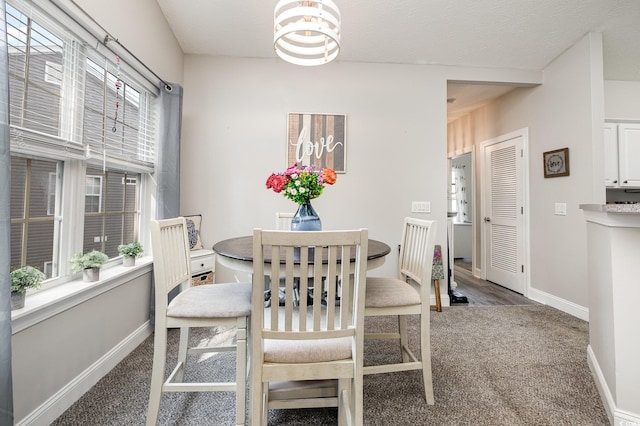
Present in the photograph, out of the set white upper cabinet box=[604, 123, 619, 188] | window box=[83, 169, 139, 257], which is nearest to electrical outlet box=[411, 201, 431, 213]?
white upper cabinet box=[604, 123, 619, 188]

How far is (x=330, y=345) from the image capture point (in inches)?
43.9

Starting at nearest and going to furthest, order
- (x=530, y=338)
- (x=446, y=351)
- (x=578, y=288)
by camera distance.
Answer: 1. (x=446, y=351)
2. (x=530, y=338)
3. (x=578, y=288)

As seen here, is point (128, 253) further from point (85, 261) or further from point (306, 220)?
point (306, 220)

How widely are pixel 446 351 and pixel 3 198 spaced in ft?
8.41

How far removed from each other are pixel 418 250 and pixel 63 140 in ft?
6.89

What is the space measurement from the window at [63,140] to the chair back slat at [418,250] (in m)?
2.04

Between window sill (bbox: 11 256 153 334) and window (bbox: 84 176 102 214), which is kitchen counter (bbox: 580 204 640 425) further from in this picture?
window (bbox: 84 176 102 214)

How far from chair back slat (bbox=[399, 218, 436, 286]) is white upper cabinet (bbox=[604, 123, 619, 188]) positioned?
2.97m

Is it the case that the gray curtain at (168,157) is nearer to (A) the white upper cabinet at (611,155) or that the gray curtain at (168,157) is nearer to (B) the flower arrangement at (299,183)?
(B) the flower arrangement at (299,183)

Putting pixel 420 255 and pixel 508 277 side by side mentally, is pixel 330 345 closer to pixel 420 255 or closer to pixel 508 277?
pixel 420 255

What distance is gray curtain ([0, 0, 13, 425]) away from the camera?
0.95 m

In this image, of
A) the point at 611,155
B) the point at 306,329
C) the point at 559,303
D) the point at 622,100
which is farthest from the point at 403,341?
the point at 622,100

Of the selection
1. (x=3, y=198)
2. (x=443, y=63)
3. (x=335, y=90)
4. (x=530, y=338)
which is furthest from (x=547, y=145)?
(x=3, y=198)

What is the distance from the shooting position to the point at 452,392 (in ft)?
5.16
